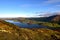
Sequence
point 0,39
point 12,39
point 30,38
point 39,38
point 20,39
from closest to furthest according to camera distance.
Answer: point 0,39, point 12,39, point 20,39, point 30,38, point 39,38

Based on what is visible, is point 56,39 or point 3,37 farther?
point 56,39

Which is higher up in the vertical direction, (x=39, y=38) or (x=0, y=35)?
(x=0, y=35)

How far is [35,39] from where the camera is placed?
44.0 meters

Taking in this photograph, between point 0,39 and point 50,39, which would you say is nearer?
point 0,39

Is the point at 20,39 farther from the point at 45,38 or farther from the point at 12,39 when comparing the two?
the point at 45,38

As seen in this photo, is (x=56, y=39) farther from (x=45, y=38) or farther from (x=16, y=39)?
(x=16, y=39)

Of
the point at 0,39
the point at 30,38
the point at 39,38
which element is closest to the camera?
the point at 0,39

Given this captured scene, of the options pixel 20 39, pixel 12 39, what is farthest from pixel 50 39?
pixel 12 39

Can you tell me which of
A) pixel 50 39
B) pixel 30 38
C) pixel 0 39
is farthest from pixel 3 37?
pixel 50 39

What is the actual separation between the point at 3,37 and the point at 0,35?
132cm

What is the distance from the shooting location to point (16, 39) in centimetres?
3538

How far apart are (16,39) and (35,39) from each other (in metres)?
10.3

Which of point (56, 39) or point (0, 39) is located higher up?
point (0, 39)

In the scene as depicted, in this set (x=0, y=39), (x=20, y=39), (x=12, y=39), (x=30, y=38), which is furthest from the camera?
(x=30, y=38)
